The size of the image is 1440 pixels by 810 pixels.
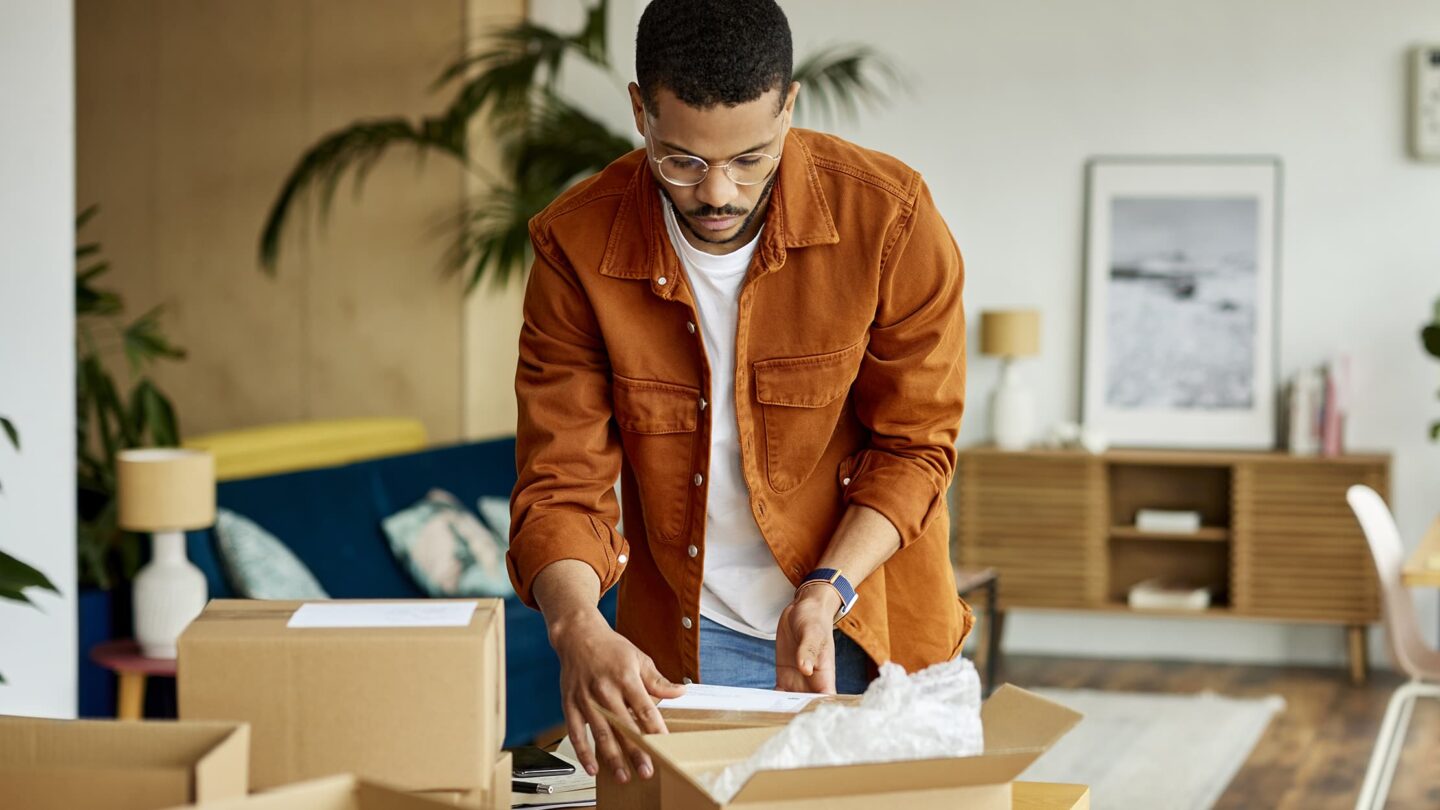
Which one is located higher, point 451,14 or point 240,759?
point 451,14

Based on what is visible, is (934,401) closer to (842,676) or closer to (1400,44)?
(842,676)

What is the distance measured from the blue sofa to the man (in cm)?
245

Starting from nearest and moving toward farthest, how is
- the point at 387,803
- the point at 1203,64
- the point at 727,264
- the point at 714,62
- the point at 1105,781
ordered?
the point at 387,803, the point at 714,62, the point at 727,264, the point at 1105,781, the point at 1203,64

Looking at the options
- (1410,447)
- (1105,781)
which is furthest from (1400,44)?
(1105,781)

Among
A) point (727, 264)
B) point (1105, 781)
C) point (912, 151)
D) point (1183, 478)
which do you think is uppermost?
point (912, 151)

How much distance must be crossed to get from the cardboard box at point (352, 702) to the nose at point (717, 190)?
0.50 meters

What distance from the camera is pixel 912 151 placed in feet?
21.4

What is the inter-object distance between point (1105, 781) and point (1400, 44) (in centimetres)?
318

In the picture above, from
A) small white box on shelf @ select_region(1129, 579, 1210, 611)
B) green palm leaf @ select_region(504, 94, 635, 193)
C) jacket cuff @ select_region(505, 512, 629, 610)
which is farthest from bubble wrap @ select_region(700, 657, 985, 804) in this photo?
small white box on shelf @ select_region(1129, 579, 1210, 611)

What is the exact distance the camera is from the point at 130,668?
11.7 ft

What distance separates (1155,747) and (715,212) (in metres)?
4.02

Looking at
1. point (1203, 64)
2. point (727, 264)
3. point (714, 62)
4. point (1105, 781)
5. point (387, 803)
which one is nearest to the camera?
point (387, 803)

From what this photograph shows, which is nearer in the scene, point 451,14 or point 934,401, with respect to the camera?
point 934,401

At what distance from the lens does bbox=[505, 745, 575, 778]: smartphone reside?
1.56 meters
